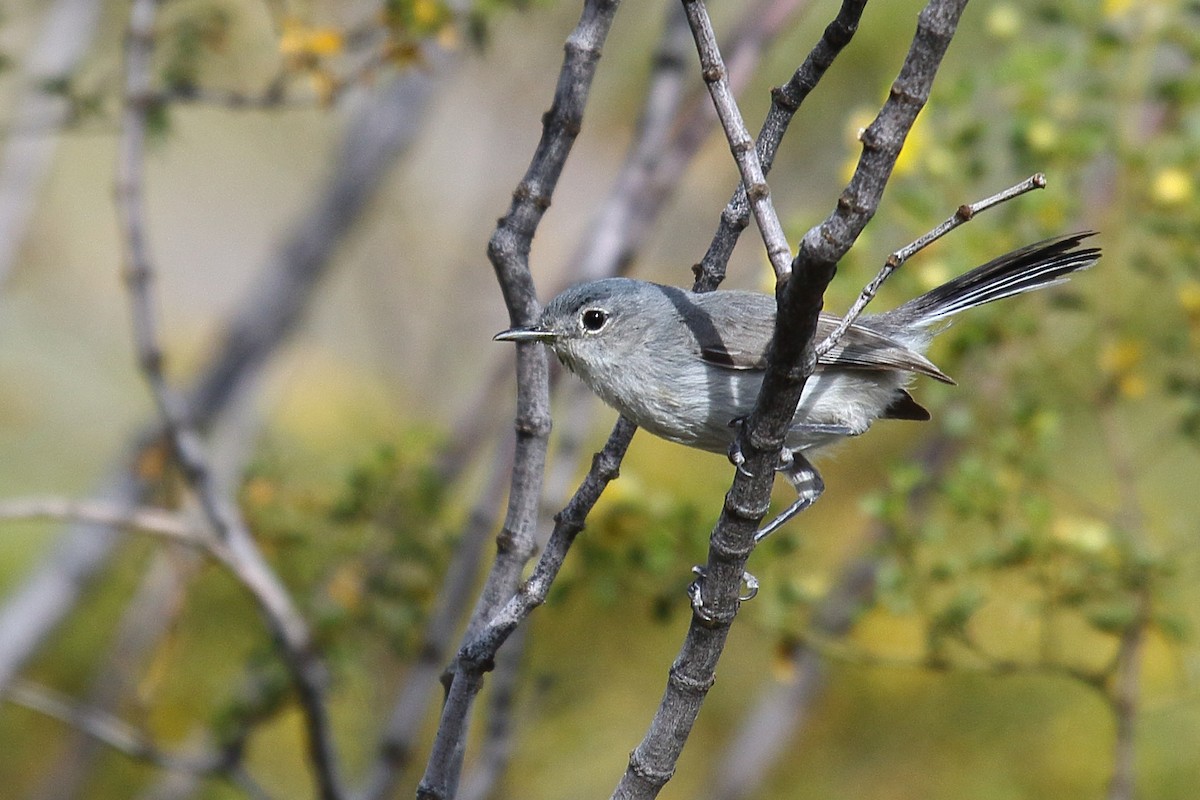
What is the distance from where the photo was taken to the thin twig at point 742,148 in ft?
4.09

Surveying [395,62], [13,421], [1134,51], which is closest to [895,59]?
[1134,51]

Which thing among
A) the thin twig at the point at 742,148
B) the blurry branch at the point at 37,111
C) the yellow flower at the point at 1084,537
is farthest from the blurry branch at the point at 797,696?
the blurry branch at the point at 37,111

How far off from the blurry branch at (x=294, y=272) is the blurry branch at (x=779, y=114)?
2358 mm

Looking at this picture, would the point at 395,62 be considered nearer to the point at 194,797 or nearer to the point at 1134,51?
the point at 1134,51

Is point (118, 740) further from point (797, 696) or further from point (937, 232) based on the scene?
point (797, 696)

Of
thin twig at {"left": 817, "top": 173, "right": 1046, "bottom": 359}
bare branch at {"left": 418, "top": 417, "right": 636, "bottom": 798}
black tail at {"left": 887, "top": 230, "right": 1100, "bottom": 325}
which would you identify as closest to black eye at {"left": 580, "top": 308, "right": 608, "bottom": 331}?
bare branch at {"left": 418, "top": 417, "right": 636, "bottom": 798}

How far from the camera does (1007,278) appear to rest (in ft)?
7.83

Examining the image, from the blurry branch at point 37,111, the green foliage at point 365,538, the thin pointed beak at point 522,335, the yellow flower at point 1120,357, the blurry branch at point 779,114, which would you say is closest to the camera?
the blurry branch at point 779,114

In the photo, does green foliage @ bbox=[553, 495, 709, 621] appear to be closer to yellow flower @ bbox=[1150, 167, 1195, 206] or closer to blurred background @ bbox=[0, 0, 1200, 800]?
blurred background @ bbox=[0, 0, 1200, 800]

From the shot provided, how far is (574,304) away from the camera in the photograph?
225 centimetres

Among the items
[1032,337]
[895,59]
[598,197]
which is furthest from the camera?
[598,197]

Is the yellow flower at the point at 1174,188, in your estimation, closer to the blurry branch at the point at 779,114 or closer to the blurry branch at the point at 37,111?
the blurry branch at the point at 779,114

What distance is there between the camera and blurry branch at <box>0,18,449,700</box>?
12.7 ft

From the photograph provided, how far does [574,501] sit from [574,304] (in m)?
0.80
